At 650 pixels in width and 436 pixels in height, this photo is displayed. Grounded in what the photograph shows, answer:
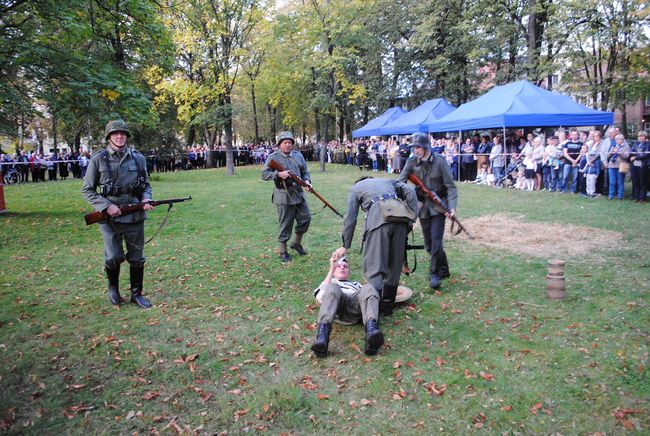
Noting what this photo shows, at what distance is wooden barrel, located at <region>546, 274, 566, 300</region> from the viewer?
6.14 metres

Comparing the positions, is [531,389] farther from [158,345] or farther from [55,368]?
[55,368]

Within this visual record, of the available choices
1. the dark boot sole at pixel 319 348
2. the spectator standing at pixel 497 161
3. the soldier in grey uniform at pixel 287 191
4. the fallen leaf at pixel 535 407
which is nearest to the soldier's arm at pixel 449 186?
the soldier in grey uniform at pixel 287 191

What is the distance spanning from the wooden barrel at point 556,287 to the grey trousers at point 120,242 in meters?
5.22

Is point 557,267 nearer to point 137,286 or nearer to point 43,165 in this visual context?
point 137,286

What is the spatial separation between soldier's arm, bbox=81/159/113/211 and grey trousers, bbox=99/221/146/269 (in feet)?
0.98

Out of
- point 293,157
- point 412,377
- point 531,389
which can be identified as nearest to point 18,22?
point 293,157

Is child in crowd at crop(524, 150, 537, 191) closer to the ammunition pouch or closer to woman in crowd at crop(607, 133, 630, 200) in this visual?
woman in crowd at crop(607, 133, 630, 200)

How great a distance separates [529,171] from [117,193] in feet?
50.3

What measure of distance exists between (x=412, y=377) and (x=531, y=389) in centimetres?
100

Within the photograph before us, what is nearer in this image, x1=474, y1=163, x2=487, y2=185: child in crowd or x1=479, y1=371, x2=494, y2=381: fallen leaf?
x1=479, y1=371, x2=494, y2=381: fallen leaf

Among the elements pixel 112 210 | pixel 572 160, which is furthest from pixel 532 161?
pixel 112 210

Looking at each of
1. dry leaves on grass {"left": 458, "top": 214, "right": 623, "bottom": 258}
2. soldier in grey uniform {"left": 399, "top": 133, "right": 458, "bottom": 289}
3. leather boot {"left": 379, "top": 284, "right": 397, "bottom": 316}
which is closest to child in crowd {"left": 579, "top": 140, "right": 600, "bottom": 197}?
dry leaves on grass {"left": 458, "top": 214, "right": 623, "bottom": 258}

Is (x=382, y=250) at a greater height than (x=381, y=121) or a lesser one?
lesser

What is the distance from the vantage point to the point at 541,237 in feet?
31.5
